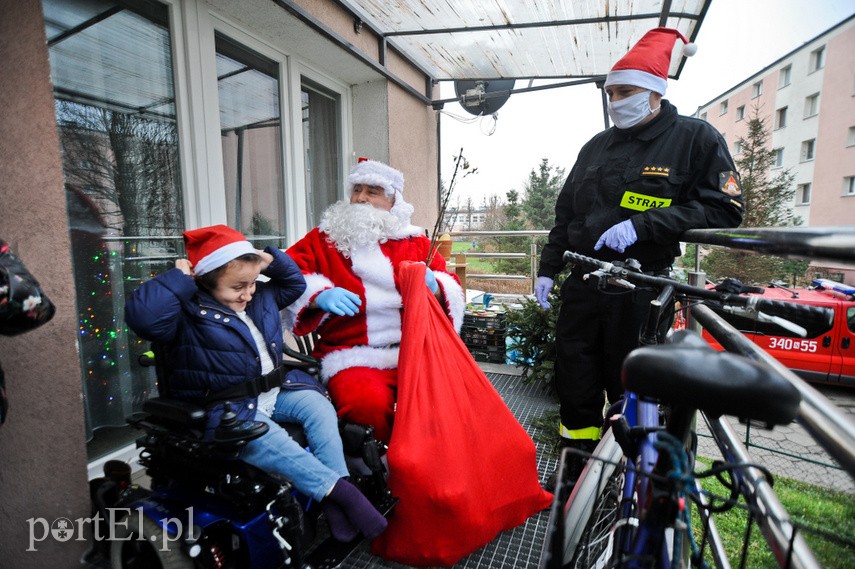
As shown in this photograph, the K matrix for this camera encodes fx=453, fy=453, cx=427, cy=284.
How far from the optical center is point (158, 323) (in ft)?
4.84

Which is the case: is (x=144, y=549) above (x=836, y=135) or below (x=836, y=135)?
below

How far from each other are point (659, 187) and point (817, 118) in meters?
25.5

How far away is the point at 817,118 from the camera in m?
20.3

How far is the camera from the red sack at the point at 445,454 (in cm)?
170

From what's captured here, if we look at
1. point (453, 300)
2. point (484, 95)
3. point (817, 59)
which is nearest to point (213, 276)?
point (453, 300)

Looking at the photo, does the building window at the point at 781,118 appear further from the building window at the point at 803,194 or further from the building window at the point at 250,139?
the building window at the point at 250,139

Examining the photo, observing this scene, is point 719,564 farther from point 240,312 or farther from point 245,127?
point 245,127

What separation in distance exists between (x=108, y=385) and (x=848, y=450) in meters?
2.59

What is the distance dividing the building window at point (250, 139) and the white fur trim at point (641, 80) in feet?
7.35

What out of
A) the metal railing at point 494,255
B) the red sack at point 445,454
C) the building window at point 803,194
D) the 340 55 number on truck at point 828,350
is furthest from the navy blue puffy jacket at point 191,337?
the building window at point 803,194

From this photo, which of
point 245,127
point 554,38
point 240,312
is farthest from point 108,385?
point 554,38

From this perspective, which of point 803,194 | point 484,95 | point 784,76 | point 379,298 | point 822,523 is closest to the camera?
point 822,523

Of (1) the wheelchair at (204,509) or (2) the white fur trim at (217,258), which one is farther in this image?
(2) the white fur trim at (217,258)

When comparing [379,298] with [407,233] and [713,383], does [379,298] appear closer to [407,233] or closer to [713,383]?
[407,233]
